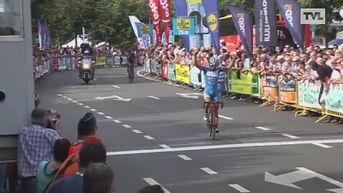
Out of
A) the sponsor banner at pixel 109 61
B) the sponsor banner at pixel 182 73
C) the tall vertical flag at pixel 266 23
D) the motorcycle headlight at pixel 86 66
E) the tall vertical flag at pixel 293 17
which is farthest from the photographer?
the sponsor banner at pixel 109 61

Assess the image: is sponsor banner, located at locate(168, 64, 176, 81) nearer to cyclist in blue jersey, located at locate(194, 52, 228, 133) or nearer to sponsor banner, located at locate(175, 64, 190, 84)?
sponsor banner, located at locate(175, 64, 190, 84)

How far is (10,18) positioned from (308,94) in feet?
43.3

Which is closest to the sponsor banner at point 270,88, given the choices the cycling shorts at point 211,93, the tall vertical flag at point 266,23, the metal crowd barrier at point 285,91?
the metal crowd barrier at point 285,91

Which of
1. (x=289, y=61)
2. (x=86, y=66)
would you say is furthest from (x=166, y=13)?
(x=289, y=61)

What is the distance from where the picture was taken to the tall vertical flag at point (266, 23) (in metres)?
27.6

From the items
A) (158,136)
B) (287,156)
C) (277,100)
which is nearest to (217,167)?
(287,156)

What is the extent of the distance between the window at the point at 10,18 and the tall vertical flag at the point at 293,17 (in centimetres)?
1847

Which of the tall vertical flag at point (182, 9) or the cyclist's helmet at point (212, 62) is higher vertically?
the tall vertical flag at point (182, 9)

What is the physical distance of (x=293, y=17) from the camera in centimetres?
2581

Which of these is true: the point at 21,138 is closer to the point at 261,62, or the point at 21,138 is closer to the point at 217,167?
the point at 217,167

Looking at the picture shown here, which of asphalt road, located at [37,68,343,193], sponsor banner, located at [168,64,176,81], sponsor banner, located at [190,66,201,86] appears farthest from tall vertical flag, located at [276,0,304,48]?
sponsor banner, located at [168,64,176,81]

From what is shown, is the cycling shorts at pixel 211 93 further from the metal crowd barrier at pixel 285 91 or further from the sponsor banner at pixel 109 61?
the sponsor banner at pixel 109 61

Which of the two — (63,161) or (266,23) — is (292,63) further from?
(63,161)

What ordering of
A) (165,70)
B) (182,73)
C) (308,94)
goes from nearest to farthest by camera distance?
(308,94) < (182,73) < (165,70)
